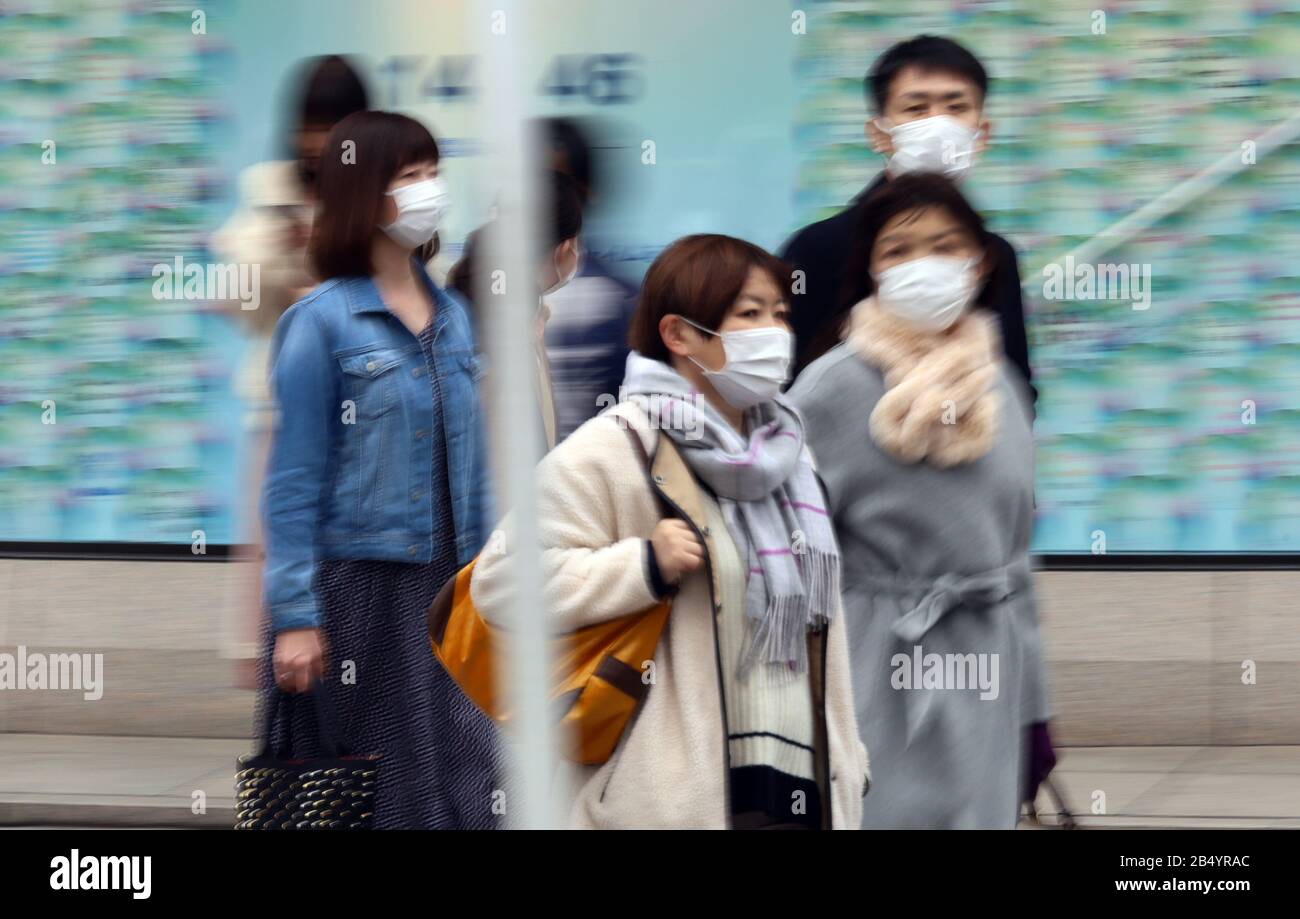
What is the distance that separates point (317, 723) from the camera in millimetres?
3898

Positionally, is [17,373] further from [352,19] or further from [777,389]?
[777,389]

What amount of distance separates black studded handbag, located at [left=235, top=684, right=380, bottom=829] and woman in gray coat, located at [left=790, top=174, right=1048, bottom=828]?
0.92 m

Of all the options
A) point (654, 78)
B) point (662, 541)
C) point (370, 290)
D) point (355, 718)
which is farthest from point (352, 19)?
point (662, 541)

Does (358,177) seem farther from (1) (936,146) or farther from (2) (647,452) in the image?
(1) (936,146)

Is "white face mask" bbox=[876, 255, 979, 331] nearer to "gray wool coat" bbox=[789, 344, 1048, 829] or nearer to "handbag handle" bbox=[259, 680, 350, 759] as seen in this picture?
"gray wool coat" bbox=[789, 344, 1048, 829]

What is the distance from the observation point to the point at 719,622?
137 inches

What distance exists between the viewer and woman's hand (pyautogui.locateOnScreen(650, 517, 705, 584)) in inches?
133

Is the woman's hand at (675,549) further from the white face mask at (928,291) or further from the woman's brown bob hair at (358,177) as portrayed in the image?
the woman's brown bob hair at (358,177)

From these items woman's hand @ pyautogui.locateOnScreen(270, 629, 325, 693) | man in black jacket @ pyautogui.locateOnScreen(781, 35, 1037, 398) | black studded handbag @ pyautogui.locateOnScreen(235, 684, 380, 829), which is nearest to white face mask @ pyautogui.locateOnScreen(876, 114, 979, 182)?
man in black jacket @ pyautogui.locateOnScreen(781, 35, 1037, 398)

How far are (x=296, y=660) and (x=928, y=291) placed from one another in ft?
4.53

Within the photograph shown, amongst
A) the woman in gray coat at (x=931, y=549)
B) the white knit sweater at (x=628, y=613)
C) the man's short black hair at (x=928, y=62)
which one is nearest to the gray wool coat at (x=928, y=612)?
the woman in gray coat at (x=931, y=549)

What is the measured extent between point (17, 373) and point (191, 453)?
649mm

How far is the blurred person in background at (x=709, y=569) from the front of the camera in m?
3.41

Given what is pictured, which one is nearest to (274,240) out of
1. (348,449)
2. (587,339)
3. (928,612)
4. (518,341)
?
(587,339)
